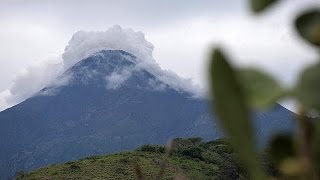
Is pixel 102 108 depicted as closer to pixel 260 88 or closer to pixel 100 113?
pixel 100 113

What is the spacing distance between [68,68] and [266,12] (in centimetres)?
17577

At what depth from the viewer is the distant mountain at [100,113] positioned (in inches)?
6358

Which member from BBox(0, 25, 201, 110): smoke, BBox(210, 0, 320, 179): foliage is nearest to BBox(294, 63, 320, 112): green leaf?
BBox(210, 0, 320, 179): foliage

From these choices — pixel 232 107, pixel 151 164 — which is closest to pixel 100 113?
pixel 151 164

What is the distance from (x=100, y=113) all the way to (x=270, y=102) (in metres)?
168

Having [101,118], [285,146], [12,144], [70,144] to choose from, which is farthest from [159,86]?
[285,146]

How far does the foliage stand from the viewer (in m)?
0.32

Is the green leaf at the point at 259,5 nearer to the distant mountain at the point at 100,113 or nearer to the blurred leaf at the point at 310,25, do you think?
the blurred leaf at the point at 310,25

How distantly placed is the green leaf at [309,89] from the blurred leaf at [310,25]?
2 cm

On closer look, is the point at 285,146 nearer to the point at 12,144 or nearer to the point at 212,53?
the point at 212,53

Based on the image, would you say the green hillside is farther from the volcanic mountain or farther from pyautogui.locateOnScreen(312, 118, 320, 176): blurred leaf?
the volcanic mountain

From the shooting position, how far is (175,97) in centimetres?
17238

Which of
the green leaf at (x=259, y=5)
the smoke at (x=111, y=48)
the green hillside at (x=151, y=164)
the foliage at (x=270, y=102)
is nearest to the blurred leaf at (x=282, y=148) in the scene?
the foliage at (x=270, y=102)

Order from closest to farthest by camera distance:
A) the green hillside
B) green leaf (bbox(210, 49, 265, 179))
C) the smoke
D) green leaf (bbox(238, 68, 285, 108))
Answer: green leaf (bbox(210, 49, 265, 179)) < green leaf (bbox(238, 68, 285, 108)) < the green hillside < the smoke
